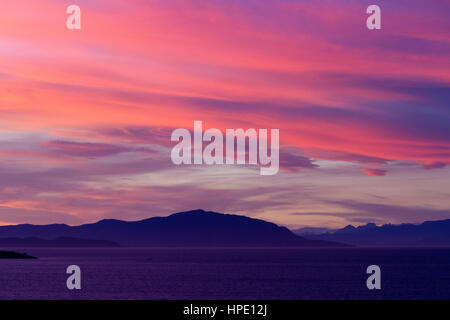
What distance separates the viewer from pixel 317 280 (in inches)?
5659

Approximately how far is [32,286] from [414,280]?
3411 inches

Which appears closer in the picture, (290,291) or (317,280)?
(290,291)
